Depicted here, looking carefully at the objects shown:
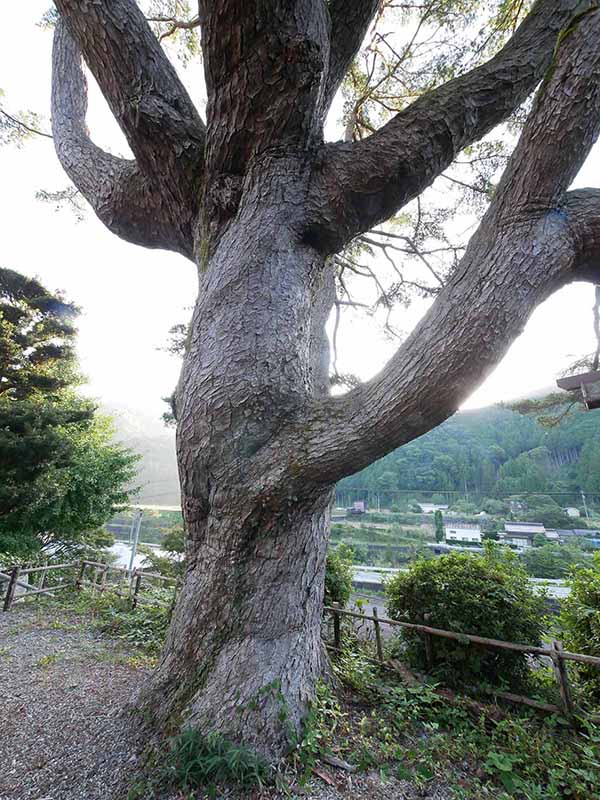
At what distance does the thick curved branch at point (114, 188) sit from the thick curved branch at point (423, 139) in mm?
1176

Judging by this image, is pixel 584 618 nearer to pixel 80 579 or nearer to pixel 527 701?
pixel 527 701

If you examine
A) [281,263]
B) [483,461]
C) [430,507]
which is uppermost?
[281,263]

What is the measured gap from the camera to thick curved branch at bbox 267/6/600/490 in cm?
156

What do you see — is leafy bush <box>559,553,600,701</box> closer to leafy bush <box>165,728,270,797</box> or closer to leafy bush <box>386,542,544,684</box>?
leafy bush <box>386,542,544,684</box>

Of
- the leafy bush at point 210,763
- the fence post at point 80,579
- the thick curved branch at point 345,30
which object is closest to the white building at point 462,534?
the fence post at point 80,579

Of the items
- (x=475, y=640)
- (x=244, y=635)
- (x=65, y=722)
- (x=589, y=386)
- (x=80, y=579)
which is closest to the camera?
(x=244, y=635)

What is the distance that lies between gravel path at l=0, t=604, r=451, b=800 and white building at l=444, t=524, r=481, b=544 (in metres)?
15.0

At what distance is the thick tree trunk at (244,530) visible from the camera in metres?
1.81

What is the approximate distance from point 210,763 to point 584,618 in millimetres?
3273

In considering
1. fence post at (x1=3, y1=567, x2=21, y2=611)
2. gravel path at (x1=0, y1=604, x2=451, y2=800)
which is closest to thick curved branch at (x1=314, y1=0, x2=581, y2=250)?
gravel path at (x1=0, y1=604, x2=451, y2=800)

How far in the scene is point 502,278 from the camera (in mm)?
1579

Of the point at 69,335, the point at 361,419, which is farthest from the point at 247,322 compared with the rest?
the point at 69,335

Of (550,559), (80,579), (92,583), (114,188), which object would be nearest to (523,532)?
(550,559)

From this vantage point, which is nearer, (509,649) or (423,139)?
(423,139)
